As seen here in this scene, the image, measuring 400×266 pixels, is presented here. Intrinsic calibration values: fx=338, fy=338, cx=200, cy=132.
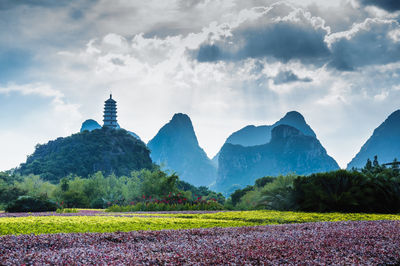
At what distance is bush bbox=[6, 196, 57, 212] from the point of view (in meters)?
16.1

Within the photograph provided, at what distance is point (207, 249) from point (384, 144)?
19367 centimetres

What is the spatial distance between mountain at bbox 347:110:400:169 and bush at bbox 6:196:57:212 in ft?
567

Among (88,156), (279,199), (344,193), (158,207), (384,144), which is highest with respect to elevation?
(384,144)

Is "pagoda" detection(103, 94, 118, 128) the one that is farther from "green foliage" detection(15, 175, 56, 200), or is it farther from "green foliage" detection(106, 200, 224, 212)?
"green foliage" detection(106, 200, 224, 212)

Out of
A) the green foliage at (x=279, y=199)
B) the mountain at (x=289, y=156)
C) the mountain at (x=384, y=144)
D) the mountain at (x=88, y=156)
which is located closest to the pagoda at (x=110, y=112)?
the mountain at (x=88, y=156)

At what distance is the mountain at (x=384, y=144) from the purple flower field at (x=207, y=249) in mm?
178374

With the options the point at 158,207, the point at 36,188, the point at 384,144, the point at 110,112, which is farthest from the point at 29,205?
the point at 384,144

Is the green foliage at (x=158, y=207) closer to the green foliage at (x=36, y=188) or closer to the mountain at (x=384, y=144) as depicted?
the green foliage at (x=36, y=188)

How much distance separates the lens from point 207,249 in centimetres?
483

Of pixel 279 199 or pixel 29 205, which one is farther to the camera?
pixel 29 205

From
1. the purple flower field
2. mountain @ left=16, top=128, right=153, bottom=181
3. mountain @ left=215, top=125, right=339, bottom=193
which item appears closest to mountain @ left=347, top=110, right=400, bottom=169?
mountain @ left=215, top=125, right=339, bottom=193

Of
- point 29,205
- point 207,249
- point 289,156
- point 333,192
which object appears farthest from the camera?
point 289,156

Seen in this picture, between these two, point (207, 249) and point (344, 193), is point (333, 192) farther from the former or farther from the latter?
point (207, 249)

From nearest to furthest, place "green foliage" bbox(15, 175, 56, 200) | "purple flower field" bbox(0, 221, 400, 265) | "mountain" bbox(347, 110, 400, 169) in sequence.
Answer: "purple flower field" bbox(0, 221, 400, 265), "green foliage" bbox(15, 175, 56, 200), "mountain" bbox(347, 110, 400, 169)
